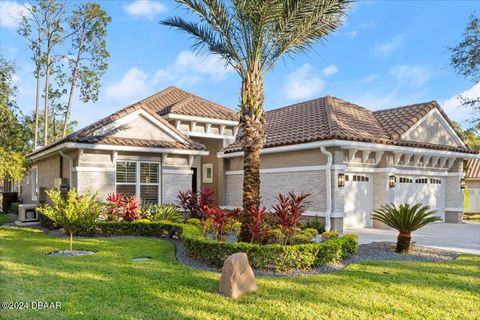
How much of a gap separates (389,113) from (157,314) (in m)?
17.4

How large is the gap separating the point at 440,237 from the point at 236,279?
10610 mm

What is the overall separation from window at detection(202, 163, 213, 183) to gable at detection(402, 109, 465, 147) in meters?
10.0

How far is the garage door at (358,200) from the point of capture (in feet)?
54.5

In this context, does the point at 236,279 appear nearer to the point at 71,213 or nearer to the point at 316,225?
the point at 71,213

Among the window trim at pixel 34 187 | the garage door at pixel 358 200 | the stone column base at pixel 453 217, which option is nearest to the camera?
the garage door at pixel 358 200

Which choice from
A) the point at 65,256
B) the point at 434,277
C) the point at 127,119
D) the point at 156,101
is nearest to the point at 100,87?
the point at 156,101

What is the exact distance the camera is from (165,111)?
19188 millimetres

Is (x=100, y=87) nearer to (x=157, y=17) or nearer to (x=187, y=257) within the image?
(x=157, y=17)

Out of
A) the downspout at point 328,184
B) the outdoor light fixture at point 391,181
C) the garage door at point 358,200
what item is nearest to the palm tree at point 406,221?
the downspout at point 328,184

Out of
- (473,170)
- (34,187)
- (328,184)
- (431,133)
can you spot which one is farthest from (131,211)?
(473,170)

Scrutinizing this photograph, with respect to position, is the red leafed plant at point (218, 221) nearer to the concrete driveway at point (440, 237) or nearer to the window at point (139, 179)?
the concrete driveway at point (440, 237)

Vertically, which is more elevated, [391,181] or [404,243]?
[391,181]

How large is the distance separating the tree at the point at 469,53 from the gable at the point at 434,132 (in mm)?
4096

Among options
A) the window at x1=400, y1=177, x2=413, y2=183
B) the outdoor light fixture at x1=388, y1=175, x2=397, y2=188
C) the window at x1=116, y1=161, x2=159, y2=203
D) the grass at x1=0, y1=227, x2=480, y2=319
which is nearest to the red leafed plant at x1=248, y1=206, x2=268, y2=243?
the grass at x1=0, y1=227, x2=480, y2=319
